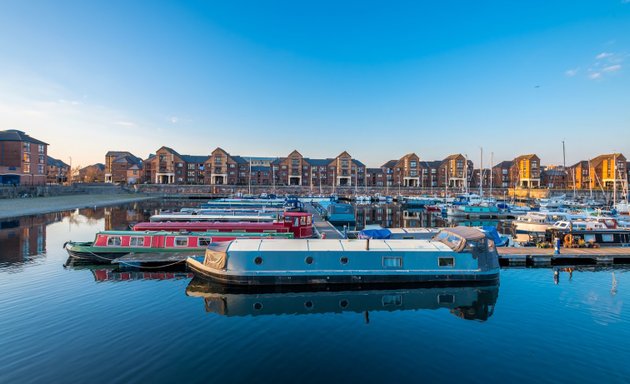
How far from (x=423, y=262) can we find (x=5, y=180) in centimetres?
13161

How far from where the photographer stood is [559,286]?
25156mm

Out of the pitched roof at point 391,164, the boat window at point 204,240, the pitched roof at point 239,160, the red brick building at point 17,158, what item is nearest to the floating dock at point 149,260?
the boat window at point 204,240

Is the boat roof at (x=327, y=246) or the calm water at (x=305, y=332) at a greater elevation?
the boat roof at (x=327, y=246)

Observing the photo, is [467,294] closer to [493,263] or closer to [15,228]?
[493,263]

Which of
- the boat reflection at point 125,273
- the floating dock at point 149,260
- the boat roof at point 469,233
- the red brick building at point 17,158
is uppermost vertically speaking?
the red brick building at point 17,158

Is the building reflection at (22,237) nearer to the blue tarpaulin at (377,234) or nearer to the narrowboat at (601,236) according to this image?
the blue tarpaulin at (377,234)

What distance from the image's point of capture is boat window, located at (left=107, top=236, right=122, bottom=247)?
31373 millimetres

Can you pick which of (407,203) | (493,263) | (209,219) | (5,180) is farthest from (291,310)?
(5,180)

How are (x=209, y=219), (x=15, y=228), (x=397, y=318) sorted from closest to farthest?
(x=397, y=318) → (x=209, y=219) → (x=15, y=228)

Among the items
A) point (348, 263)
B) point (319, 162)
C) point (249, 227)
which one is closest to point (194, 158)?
point (319, 162)

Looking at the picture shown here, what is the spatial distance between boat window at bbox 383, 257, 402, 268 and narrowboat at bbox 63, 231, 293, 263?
16.0 metres

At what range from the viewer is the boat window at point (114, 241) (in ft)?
103

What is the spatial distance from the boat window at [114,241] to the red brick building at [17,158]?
334 feet

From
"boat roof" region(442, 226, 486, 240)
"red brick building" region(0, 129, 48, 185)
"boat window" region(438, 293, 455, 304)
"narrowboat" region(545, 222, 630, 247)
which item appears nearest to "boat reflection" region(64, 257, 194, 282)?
"boat window" region(438, 293, 455, 304)
